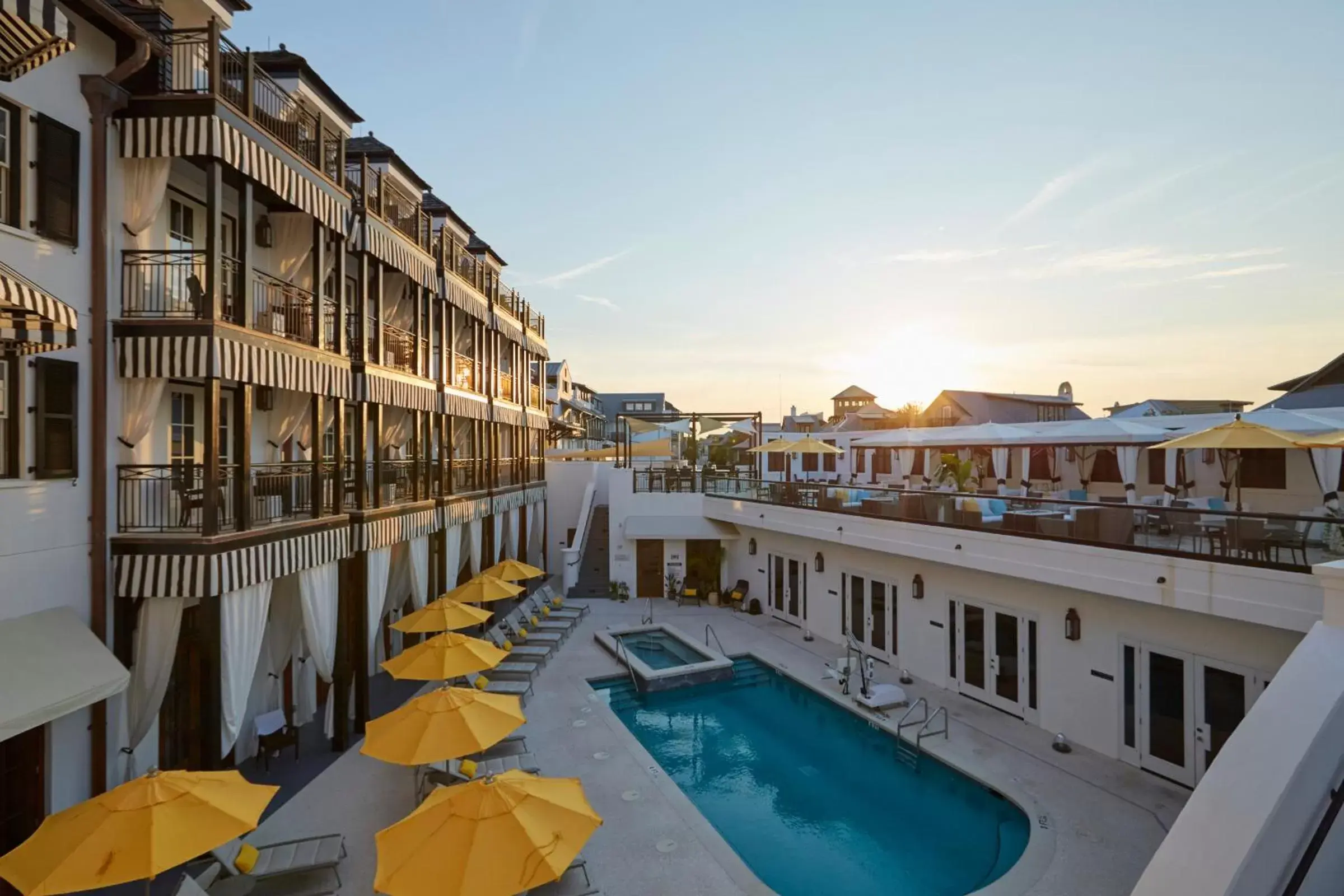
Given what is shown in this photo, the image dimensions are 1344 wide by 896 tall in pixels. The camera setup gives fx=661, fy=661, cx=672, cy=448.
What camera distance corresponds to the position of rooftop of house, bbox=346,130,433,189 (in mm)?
16062

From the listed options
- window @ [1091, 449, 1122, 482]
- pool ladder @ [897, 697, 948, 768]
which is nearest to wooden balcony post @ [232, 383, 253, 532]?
pool ladder @ [897, 697, 948, 768]

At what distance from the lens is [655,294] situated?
983 inches

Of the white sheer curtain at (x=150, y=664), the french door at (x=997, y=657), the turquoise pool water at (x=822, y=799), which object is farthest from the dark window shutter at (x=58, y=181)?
the french door at (x=997, y=657)

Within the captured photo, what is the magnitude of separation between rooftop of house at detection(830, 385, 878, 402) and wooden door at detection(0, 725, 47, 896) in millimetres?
63885

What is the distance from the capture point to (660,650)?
18.8 m

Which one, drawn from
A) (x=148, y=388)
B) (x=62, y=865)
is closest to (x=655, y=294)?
(x=148, y=388)

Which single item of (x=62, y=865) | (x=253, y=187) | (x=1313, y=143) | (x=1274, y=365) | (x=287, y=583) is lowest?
(x=62, y=865)

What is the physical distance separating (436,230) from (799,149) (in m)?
11.1

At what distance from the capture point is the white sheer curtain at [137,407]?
29.6 feet

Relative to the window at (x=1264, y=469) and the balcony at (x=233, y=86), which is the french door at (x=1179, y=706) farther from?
the balcony at (x=233, y=86)

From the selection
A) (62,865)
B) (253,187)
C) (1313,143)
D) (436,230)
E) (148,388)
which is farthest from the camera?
(436,230)

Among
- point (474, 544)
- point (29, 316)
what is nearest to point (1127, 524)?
point (29, 316)

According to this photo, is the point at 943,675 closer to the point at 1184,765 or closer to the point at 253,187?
the point at 1184,765

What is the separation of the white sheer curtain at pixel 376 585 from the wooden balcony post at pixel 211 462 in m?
4.14
